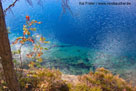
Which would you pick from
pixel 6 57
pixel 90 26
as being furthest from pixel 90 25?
pixel 6 57

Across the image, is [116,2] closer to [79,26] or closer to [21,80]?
[79,26]

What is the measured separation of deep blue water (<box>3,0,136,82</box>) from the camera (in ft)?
Result: 40.1

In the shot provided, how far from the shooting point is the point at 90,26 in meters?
15.5

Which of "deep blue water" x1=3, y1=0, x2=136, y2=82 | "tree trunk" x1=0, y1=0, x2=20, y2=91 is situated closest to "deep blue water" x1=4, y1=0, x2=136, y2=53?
"deep blue water" x1=3, y1=0, x2=136, y2=82

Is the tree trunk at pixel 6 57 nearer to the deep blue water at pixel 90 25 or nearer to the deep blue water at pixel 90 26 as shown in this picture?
the deep blue water at pixel 90 26

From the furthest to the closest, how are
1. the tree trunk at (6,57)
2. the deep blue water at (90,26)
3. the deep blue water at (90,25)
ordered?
the deep blue water at (90,25) < the deep blue water at (90,26) < the tree trunk at (6,57)

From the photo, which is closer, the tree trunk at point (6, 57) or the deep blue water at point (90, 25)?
the tree trunk at point (6, 57)

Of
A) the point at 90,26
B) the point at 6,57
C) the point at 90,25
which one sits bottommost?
the point at 6,57

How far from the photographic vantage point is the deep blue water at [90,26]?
12211 millimetres

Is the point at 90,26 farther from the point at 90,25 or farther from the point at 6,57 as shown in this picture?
the point at 6,57

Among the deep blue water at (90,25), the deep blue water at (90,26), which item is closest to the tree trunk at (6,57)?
the deep blue water at (90,26)

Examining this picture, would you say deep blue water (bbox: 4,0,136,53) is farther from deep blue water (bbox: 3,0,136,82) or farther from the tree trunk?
the tree trunk

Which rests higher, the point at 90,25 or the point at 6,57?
the point at 90,25

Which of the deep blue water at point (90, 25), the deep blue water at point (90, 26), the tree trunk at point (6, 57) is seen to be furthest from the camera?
the deep blue water at point (90, 25)
